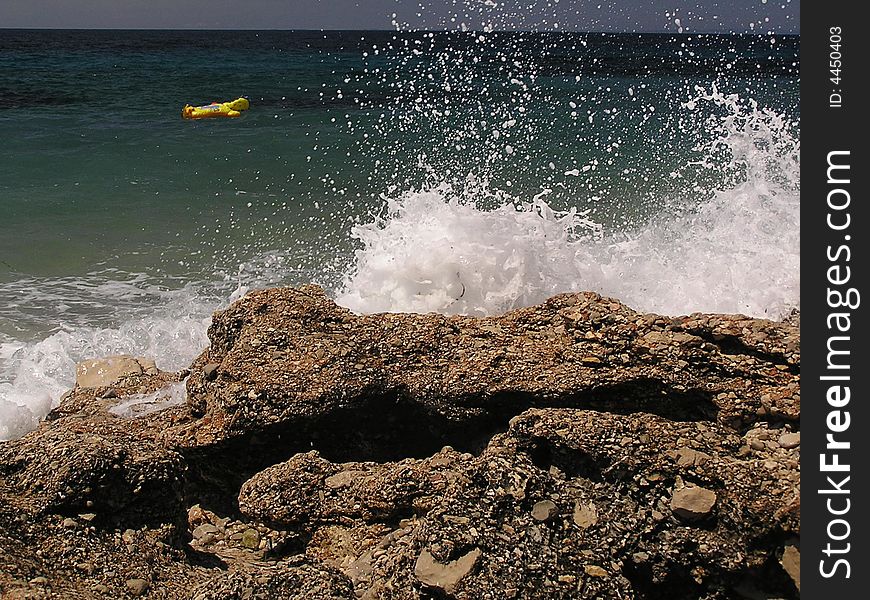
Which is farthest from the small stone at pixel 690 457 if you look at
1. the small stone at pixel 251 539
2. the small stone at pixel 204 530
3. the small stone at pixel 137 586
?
the small stone at pixel 204 530

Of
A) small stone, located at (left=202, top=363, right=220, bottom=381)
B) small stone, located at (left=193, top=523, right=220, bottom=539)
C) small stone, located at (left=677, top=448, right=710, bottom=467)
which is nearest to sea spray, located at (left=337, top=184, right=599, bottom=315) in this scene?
small stone, located at (left=202, top=363, right=220, bottom=381)

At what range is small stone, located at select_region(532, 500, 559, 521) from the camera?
2.56 metres

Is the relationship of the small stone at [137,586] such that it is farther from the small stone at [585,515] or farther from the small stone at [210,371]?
the small stone at [585,515]

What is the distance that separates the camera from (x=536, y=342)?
3.46m

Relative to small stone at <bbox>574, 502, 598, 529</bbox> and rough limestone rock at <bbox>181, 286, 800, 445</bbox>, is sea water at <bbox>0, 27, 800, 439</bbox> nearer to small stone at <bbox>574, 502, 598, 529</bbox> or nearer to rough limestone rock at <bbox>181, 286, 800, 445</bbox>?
rough limestone rock at <bbox>181, 286, 800, 445</bbox>

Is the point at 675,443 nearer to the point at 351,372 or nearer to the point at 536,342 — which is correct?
the point at 536,342

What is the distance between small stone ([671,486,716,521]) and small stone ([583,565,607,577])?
1.08 feet

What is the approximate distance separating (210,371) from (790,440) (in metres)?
2.45

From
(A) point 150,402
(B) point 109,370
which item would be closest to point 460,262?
(A) point 150,402

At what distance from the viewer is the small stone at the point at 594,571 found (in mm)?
2449

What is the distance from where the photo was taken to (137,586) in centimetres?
265

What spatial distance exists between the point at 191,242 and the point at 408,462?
7538mm

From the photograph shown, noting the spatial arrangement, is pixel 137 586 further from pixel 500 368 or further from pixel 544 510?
pixel 500 368
